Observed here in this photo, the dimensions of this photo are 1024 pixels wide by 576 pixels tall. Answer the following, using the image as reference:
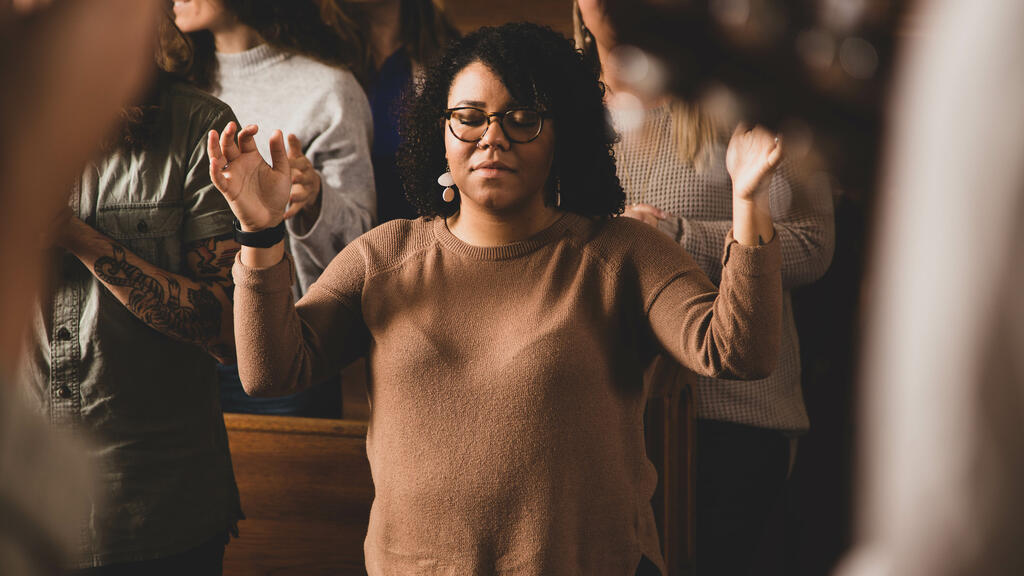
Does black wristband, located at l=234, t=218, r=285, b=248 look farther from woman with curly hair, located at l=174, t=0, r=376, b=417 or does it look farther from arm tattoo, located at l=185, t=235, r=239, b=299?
woman with curly hair, located at l=174, t=0, r=376, b=417

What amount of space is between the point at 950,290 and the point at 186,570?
1269 millimetres

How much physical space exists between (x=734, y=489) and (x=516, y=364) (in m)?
0.63

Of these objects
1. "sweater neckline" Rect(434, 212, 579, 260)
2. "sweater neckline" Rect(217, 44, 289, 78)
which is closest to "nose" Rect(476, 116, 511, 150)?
"sweater neckline" Rect(434, 212, 579, 260)

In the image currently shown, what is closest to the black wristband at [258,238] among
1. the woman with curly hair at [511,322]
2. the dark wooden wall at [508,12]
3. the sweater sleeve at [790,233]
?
the woman with curly hair at [511,322]

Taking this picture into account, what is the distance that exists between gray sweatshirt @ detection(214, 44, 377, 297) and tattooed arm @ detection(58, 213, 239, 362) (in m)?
0.43

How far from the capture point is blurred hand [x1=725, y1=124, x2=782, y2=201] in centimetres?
99

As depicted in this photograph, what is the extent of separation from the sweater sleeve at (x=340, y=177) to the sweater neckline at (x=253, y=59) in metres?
0.16

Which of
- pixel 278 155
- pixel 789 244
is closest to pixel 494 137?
pixel 278 155

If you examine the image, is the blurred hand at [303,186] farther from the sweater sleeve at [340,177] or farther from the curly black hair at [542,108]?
the curly black hair at [542,108]

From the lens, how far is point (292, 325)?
115 centimetres

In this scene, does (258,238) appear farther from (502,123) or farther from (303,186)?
(303,186)

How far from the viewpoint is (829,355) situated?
6.66 feet

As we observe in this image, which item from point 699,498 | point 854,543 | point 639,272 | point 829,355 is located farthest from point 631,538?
point 829,355

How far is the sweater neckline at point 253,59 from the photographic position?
1.88 m
